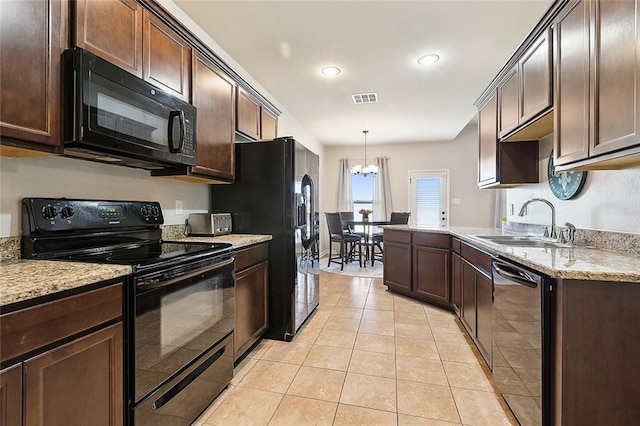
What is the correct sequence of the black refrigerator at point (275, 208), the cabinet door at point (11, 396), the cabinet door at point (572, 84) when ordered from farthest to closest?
1. the black refrigerator at point (275, 208)
2. the cabinet door at point (572, 84)
3. the cabinet door at point (11, 396)

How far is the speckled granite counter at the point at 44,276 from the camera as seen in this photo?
0.88 meters

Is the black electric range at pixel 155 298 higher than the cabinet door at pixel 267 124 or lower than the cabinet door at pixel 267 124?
lower

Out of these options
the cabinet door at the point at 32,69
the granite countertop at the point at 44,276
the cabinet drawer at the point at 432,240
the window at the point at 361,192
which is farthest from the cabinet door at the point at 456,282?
the window at the point at 361,192

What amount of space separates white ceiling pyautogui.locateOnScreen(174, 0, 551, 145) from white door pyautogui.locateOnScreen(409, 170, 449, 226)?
2473mm

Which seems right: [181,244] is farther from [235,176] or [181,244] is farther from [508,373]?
[508,373]

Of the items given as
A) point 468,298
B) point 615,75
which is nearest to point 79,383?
point 615,75

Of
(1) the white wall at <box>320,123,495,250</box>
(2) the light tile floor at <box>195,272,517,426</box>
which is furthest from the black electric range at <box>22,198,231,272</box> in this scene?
(1) the white wall at <box>320,123,495,250</box>

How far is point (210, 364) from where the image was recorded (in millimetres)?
1713

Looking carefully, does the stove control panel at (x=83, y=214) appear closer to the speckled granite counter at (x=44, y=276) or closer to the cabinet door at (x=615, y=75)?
the speckled granite counter at (x=44, y=276)

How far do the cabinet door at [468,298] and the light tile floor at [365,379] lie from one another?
0.15 m

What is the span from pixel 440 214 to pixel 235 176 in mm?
5519

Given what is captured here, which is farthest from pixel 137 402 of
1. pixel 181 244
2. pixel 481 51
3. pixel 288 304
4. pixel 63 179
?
pixel 481 51

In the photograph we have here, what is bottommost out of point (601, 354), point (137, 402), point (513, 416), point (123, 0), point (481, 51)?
point (513, 416)

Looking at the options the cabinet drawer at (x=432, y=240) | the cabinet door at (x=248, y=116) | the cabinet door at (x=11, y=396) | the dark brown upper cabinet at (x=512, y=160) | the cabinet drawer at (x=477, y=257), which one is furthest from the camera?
the cabinet drawer at (x=432, y=240)
